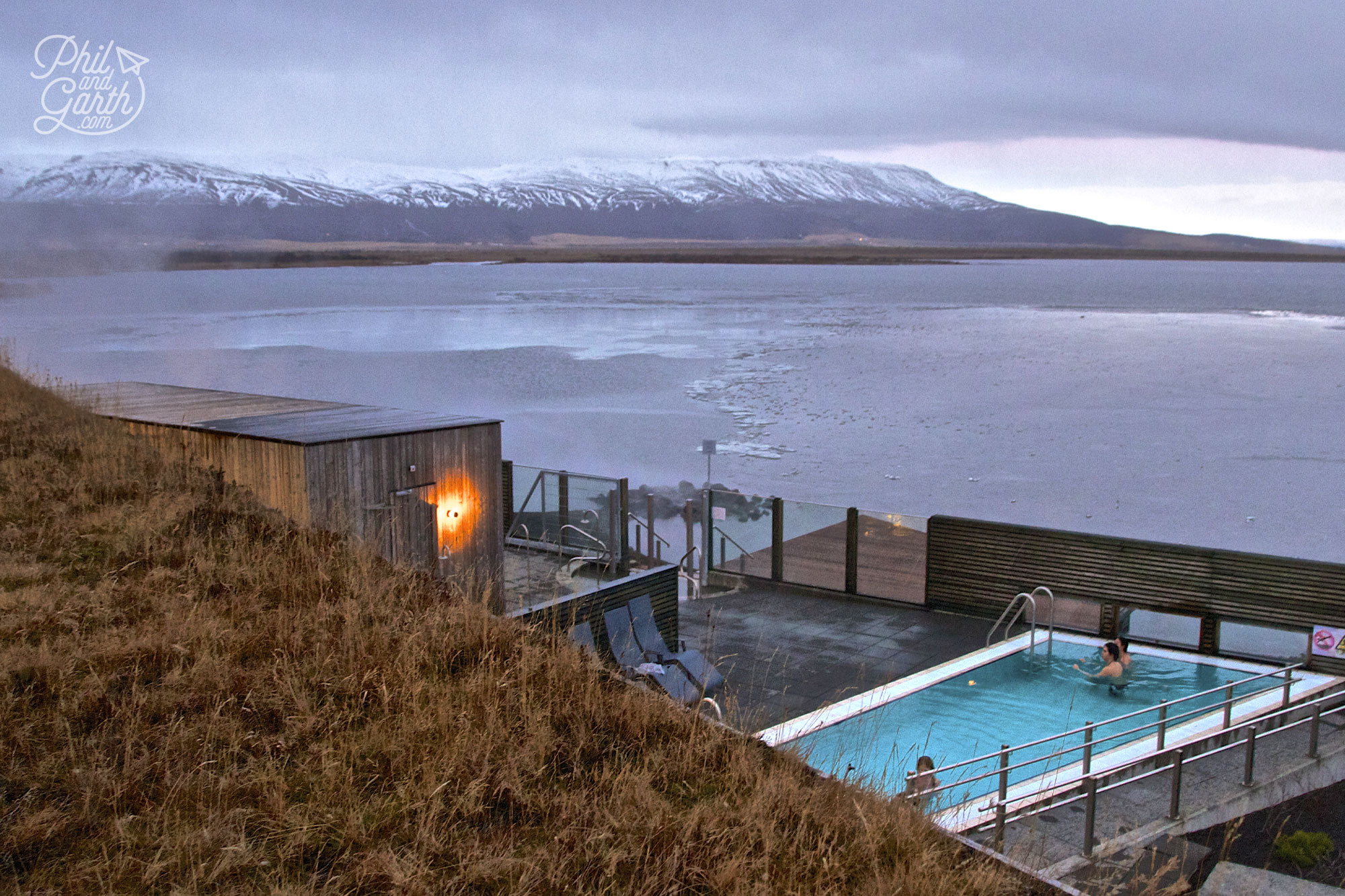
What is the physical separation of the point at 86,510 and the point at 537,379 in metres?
42.3

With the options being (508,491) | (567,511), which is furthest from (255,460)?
(508,491)

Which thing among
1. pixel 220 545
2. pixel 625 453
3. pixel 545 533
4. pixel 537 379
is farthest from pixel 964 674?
pixel 537 379

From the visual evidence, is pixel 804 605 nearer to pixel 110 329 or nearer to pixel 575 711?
pixel 575 711

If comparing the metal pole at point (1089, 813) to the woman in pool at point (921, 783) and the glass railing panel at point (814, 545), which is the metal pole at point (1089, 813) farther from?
the glass railing panel at point (814, 545)

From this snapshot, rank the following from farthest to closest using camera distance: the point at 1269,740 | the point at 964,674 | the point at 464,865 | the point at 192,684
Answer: the point at 964,674 < the point at 1269,740 < the point at 192,684 < the point at 464,865

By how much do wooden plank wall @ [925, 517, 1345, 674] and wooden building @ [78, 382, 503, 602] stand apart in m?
5.90

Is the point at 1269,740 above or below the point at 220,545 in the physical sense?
below

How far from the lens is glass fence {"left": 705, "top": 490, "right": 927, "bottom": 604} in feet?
44.9

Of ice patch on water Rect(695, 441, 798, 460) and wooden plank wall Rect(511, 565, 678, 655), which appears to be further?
ice patch on water Rect(695, 441, 798, 460)

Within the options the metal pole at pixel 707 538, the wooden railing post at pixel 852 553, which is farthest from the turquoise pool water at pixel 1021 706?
the metal pole at pixel 707 538

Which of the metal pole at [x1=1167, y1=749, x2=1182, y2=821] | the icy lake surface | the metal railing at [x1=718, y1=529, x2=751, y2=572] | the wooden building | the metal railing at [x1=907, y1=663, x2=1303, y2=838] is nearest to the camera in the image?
the metal railing at [x1=907, y1=663, x2=1303, y2=838]

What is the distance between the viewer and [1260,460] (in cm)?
3056

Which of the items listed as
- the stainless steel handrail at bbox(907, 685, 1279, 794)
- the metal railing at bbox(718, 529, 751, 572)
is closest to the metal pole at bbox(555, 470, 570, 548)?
the metal railing at bbox(718, 529, 751, 572)

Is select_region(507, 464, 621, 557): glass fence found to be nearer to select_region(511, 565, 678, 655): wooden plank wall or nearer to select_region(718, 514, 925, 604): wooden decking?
select_region(718, 514, 925, 604): wooden decking
